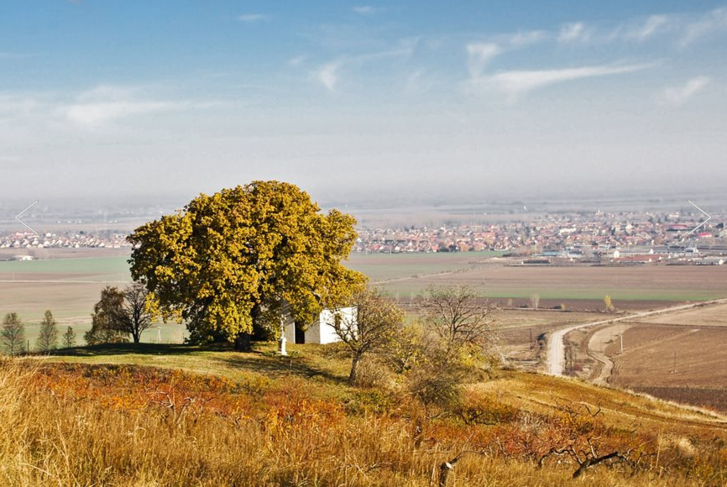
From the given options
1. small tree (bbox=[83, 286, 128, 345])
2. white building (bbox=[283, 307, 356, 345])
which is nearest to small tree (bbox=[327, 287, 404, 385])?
white building (bbox=[283, 307, 356, 345])

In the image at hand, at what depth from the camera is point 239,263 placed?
106 feet

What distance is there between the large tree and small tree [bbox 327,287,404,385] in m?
2.68

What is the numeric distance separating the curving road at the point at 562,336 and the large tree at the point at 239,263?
131ft

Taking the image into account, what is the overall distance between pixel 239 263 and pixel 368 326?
23.4 feet

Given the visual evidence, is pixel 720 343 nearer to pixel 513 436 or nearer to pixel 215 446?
pixel 513 436

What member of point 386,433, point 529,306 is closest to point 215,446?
point 386,433

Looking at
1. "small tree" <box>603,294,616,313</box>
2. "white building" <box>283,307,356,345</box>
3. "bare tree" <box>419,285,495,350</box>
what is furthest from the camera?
"small tree" <box>603,294,616,313</box>

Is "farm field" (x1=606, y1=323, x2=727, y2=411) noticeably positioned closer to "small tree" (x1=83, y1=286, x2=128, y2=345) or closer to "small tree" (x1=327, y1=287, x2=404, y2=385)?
"small tree" (x1=327, y1=287, x2=404, y2=385)

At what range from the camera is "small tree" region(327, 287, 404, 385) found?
29.8 meters

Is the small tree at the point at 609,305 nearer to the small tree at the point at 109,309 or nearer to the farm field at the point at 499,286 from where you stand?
the farm field at the point at 499,286

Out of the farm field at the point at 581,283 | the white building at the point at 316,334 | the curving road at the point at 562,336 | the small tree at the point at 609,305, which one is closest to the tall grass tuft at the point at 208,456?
the white building at the point at 316,334

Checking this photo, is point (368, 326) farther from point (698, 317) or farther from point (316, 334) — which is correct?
point (698, 317)

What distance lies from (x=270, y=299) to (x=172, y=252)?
204 inches

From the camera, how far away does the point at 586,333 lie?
104562 millimetres
